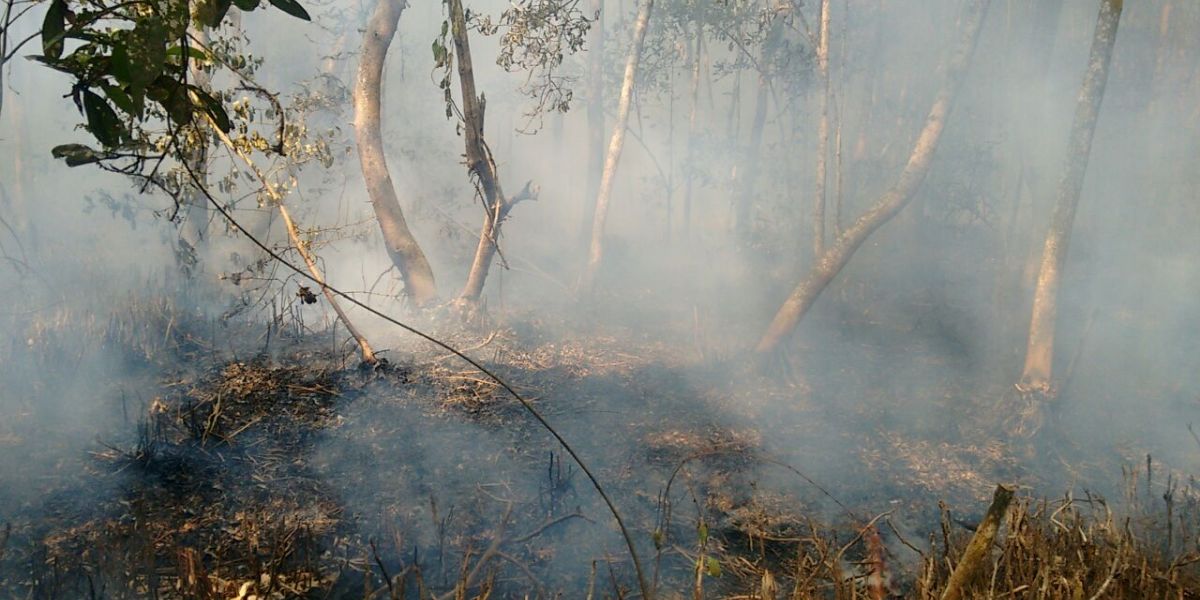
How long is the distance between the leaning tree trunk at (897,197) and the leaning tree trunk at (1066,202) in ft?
2.99

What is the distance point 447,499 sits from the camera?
446 cm

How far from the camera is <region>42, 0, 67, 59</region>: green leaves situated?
1.76 metres

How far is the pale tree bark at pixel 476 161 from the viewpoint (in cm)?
586

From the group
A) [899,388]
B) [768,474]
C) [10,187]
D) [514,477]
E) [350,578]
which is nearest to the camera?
[350,578]

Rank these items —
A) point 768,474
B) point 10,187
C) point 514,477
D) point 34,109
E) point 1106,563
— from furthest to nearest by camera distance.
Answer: point 34,109 < point 10,187 < point 768,474 < point 514,477 < point 1106,563

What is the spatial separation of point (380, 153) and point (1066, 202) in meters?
6.02

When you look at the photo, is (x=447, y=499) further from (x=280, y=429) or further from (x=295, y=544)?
(x=280, y=429)

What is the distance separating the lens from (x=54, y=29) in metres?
1.78

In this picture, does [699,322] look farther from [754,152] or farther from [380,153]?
[754,152]

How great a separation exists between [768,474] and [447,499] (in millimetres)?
2261

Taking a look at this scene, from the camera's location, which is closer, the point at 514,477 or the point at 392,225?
the point at 514,477

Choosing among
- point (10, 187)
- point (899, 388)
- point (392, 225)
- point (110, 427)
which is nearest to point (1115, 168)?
point (899, 388)

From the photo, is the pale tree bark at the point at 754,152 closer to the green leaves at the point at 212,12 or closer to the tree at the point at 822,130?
the tree at the point at 822,130

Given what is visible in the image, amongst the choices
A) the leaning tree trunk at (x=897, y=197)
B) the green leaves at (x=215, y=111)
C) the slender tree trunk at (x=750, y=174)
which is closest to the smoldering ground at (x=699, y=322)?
the slender tree trunk at (x=750, y=174)
